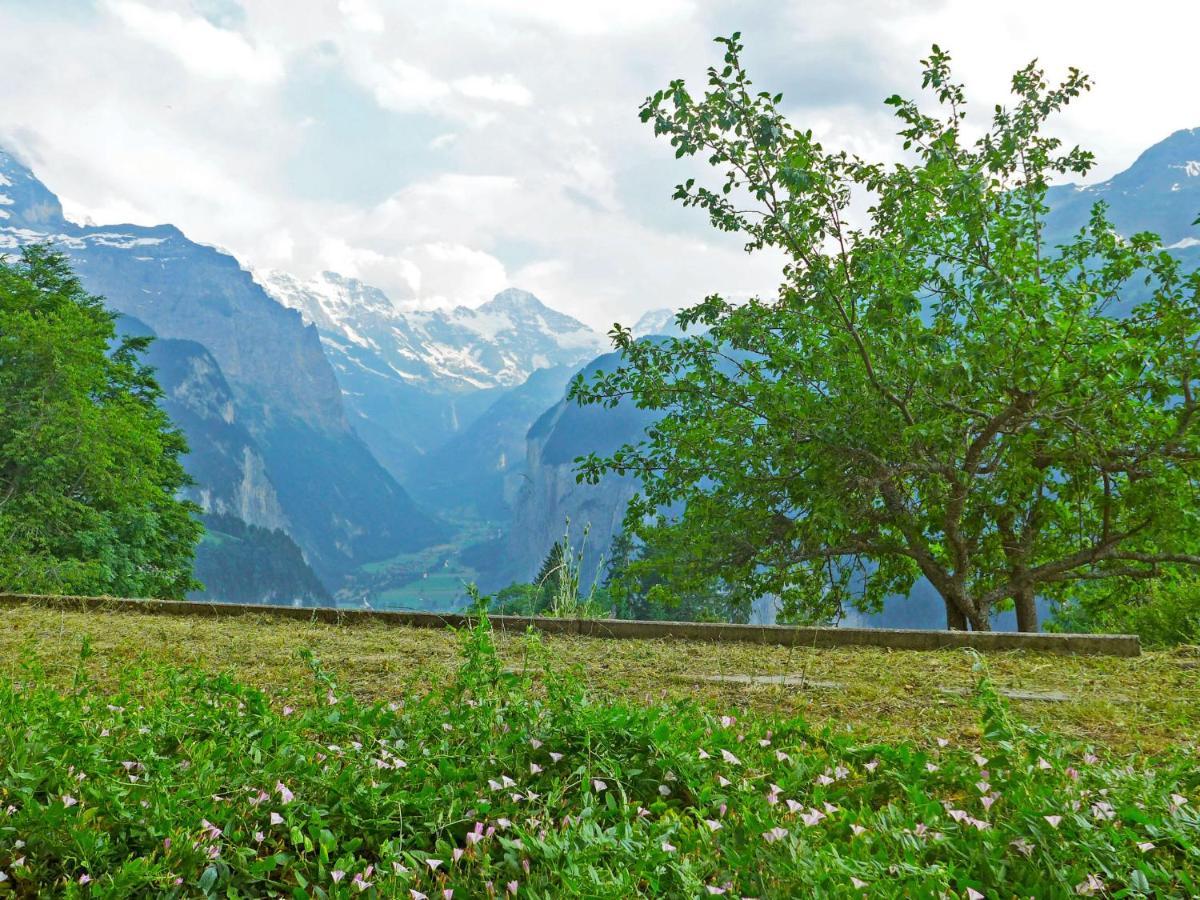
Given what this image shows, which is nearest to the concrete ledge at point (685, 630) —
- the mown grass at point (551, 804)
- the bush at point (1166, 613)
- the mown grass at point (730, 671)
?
the mown grass at point (730, 671)

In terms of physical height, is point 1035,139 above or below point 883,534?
above

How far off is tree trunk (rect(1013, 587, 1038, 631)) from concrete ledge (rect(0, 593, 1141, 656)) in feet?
15.8

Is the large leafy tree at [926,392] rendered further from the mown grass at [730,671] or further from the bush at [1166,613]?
the mown grass at [730,671]

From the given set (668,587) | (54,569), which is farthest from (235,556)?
(668,587)

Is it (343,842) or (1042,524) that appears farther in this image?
(1042,524)

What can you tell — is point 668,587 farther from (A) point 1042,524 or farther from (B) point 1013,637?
(B) point 1013,637

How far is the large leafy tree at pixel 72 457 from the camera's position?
2209cm

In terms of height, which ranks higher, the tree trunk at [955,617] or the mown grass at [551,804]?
the tree trunk at [955,617]

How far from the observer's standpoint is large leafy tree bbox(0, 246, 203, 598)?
72.5 ft

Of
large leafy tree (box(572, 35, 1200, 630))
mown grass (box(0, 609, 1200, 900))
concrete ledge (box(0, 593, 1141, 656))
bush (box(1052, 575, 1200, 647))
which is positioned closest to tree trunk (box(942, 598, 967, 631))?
large leafy tree (box(572, 35, 1200, 630))

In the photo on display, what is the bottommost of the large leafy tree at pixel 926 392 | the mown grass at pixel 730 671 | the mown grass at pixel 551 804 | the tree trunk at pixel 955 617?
the mown grass at pixel 551 804

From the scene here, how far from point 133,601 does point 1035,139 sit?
11306mm

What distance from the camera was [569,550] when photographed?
25.5 feet

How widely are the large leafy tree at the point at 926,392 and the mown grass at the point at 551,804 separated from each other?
15.1 ft
